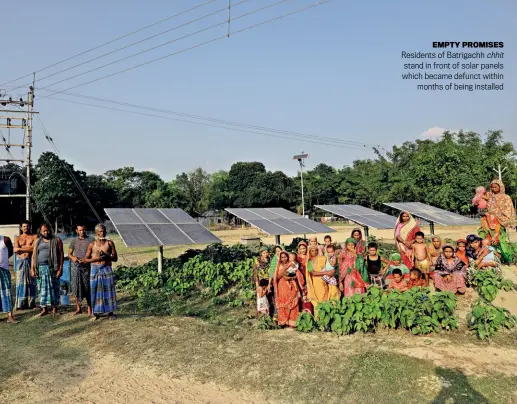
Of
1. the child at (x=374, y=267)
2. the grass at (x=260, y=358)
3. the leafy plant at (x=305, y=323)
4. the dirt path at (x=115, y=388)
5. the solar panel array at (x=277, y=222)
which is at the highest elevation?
the solar panel array at (x=277, y=222)

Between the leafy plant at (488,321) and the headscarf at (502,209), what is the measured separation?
462 cm

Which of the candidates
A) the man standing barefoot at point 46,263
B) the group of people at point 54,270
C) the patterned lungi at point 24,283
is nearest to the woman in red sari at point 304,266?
the group of people at point 54,270

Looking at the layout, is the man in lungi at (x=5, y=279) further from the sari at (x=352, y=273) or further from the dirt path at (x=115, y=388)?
the sari at (x=352, y=273)

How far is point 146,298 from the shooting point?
9633mm

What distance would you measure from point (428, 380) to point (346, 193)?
150ft

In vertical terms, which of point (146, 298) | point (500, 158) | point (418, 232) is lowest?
point (146, 298)

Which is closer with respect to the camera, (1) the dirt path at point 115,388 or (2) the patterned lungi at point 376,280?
(1) the dirt path at point 115,388

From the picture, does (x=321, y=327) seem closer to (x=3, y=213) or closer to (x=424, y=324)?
(x=424, y=324)

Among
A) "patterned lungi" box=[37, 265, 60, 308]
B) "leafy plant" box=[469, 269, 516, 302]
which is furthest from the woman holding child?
"patterned lungi" box=[37, 265, 60, 308]

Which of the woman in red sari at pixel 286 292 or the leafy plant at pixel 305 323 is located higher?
the woman in red sari at pixel 286 292

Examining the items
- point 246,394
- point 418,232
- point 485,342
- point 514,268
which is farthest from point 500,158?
point 246,394

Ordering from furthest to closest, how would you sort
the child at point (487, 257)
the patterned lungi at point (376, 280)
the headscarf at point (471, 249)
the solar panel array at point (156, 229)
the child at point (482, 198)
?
the solar panel array at point (156, 229) → the child at point (482, 198) → the headscarf at point (471, 249) → the child at point (487, 257) → the patterned lungi at point (376, 280)

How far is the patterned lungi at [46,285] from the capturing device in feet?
23.7

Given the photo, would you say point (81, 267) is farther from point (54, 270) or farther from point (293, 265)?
point (293, 265)
